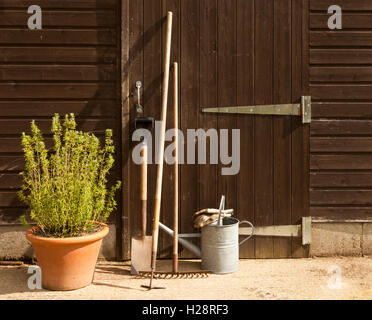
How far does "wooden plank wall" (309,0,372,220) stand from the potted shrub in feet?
6.18

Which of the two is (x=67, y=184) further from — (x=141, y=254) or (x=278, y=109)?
(x=278, y=109)

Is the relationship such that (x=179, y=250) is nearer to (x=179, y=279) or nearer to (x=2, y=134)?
(x=179, y=279)

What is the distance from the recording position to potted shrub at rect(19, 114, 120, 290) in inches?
155

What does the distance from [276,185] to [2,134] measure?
2.46 m

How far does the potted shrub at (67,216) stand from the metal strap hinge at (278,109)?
109 cm

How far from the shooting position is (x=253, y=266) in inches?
181

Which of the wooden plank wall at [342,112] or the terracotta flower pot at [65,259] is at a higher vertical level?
the wooden plank wall at [342,112]

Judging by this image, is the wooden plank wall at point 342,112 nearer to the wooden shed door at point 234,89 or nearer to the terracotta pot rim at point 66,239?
the wooden shed door at point 234,89

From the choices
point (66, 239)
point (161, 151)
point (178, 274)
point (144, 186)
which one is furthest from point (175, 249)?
point (66, 239)

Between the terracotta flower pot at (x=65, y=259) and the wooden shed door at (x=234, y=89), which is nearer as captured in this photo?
the terracotta flower pot at (x=65, y=259)

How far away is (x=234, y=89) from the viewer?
4719 millimetres

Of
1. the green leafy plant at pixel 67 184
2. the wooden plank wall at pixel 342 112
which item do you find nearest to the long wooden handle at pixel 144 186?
the green leafy plant at pixel 67 184

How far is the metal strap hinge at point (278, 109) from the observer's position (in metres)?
4.71

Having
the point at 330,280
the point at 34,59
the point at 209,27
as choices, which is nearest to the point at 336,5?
the point at 209,27
